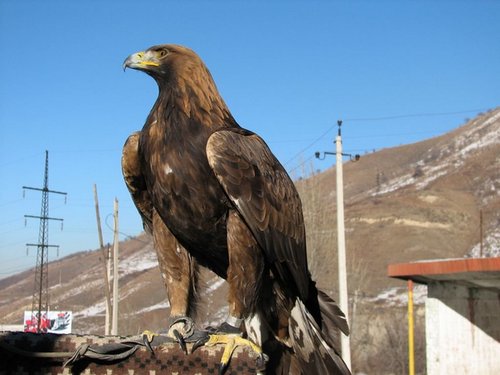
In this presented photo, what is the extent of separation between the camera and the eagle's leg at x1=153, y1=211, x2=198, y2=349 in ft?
12.5

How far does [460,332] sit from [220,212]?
10.4 m

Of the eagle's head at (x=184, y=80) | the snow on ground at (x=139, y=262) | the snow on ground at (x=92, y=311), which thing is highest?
the snow on ground at (x=139, y=262)

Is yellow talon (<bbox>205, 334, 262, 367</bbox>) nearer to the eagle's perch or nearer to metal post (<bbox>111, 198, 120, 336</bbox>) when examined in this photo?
the eagle's perch

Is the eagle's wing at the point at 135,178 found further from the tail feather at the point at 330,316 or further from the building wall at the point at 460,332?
the building wall at the point at 460,332

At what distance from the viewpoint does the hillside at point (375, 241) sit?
2752 centimetres

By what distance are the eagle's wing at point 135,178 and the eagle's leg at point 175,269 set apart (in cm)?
21

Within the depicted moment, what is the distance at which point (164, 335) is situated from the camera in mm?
3250

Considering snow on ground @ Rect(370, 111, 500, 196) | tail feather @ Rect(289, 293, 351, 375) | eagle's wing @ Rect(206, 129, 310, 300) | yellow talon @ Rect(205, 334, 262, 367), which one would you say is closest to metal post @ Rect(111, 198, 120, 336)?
tail feather @ Rect(289, 293, 351, 375)

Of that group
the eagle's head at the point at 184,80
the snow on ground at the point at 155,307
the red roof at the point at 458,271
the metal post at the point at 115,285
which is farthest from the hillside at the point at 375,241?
the red roof at the point at 458,271

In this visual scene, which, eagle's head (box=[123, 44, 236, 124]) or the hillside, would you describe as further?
the hillside

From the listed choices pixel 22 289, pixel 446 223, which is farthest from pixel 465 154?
pixel 22 289

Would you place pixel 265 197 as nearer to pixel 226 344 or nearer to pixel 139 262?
pixel 226 344

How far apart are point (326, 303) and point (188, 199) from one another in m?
1.38

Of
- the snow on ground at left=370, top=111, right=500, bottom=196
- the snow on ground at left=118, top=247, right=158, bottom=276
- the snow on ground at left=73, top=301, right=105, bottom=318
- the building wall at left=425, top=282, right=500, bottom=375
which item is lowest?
the building wall at left=425, top=282, right=500, bottom=375
